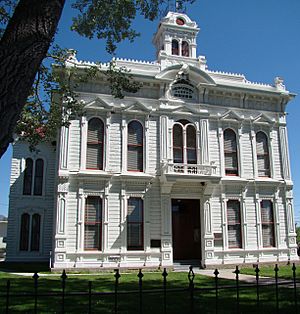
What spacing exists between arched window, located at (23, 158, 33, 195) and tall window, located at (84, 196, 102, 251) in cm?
772

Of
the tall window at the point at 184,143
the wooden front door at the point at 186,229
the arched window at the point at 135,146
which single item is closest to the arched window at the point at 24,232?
the arched window at the point at 135,146

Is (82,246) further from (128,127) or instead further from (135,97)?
(135,97)

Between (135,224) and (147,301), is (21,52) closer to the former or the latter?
(147,301)

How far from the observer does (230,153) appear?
2220 centimetres

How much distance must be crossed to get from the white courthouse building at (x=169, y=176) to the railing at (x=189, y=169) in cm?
6

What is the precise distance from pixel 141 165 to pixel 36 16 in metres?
15.7

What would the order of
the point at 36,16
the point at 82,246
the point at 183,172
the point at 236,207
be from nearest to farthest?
the point at 36,16 < the point at 82,246 < the point at 183,172 < the point at 236,207

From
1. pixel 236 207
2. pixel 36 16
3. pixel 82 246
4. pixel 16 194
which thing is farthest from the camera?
pixel 16 194

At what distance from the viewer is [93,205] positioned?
1931 cm

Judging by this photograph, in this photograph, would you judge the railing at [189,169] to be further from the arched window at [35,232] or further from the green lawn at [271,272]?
the arched window at [35,232]

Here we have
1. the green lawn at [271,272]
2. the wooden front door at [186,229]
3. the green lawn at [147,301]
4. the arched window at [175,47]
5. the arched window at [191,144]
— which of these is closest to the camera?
the green lawn at [147,301]

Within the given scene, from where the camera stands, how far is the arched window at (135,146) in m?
20.3

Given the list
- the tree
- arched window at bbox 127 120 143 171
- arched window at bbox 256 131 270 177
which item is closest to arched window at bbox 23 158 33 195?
arched window at bbox 127 120 143 171

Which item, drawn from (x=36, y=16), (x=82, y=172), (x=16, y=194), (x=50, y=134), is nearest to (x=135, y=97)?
(x=82, y=172)
